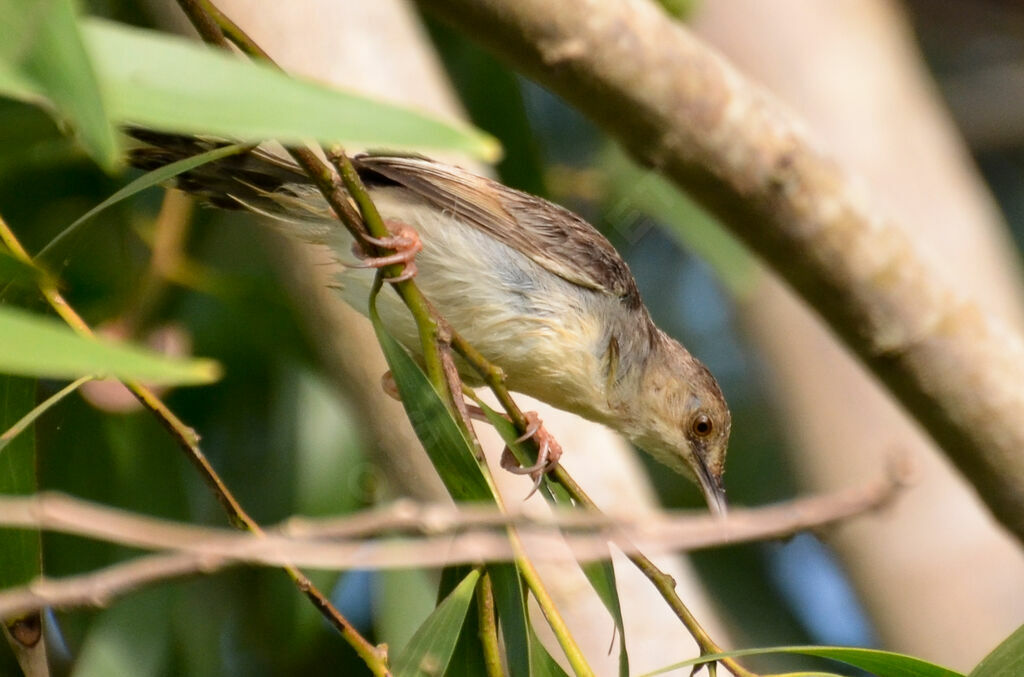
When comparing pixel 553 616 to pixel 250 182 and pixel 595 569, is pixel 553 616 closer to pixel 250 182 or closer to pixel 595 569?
pixel 595 569

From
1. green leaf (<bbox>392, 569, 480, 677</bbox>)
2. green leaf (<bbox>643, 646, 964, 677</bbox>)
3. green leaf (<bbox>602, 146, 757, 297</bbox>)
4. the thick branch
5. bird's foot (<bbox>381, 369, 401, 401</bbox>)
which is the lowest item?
bird's foot (<bbox>381, 369, 401, 401</bbox>)

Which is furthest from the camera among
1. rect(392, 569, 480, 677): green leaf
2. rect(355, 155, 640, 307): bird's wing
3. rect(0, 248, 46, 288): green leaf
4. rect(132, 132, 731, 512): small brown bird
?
rect(355, 155, 640, 307): bird's wing

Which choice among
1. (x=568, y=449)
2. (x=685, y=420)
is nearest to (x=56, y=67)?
(x=568, y=449)

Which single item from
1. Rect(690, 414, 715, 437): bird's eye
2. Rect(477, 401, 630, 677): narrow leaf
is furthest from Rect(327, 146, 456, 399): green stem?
Rect(690, 414, 715, 437): bird's eye

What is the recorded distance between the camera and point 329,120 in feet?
3.81

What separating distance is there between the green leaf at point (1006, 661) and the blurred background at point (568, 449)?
309 millimetres

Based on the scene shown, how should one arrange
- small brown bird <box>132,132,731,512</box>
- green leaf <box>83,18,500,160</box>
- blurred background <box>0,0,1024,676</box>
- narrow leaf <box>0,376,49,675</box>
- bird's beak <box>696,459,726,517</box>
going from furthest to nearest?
1. bird's beak <box>696,459,726,517</box>
2. blurred background <box>0,0,1024,676</box>
3. small brown bird <box>132,132,731,512</box>
4. narrow leaf <box>0,376,49,675</box>
5. green leaf <box>83,18,500,160</box>

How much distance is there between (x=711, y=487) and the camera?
11.7ft

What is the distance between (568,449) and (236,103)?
229cm

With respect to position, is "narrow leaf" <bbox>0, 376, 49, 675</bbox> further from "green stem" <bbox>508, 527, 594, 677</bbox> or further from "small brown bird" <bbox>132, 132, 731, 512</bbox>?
"green stem" <bbox>508, 527, 594, 677</bbox>

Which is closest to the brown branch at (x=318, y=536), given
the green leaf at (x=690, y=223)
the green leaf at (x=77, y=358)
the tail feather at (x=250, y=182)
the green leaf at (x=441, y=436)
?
the green leaf at (x=77, y=358)

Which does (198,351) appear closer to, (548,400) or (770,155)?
(548,400)

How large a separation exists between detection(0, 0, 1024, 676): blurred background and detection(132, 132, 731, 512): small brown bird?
0.36 meters

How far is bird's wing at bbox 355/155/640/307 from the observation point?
116 inches
